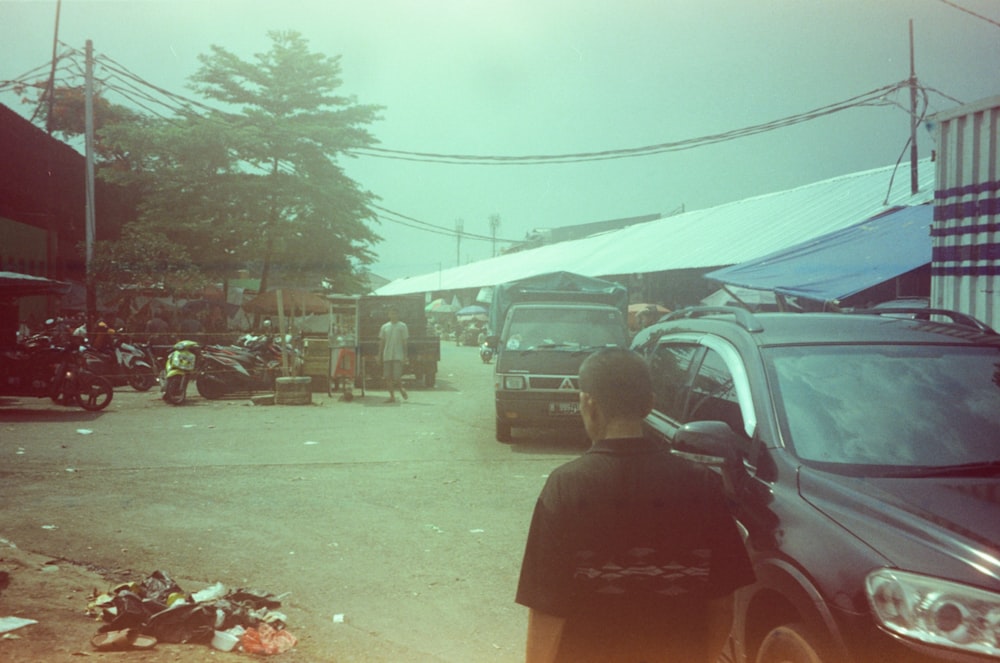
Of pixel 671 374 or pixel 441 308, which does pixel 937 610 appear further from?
pixel 441 308

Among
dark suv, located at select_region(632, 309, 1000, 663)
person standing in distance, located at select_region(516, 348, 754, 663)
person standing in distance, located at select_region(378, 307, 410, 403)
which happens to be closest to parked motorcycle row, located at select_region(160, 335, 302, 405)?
person standing in distance, located at select_region(378, 307, 410, 403)

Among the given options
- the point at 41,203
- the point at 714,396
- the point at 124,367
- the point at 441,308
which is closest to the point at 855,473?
the point at 714,396

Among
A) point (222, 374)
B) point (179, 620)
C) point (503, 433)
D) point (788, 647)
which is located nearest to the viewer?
point (788, 647)

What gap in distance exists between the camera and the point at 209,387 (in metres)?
18.6

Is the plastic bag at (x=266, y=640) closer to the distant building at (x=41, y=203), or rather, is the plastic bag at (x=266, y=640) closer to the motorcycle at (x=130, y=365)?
the motorcycle at (x=130, y=365)

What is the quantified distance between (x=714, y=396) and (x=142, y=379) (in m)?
17.9

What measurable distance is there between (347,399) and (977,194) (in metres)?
14.0

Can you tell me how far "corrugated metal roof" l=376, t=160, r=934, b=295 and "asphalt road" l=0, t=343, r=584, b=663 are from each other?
970 cm

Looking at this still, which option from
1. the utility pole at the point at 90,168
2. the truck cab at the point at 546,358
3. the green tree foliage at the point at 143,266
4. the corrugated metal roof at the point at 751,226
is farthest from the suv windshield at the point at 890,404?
the utility pole at the point at 90,168

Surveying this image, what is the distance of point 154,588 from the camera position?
16.7 feet

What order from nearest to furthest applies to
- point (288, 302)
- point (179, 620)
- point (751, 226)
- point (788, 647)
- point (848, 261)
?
point (788, 647), point (179, 620), point (848, 261), point (288, 302), point (751, 226)

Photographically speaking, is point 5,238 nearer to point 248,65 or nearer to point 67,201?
point 67,201

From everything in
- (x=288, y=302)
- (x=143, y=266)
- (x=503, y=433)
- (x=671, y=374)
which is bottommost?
(x=503, y=433)

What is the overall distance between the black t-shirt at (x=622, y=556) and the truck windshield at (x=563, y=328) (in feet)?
33.7
